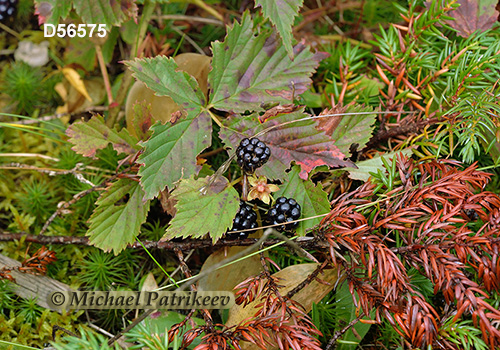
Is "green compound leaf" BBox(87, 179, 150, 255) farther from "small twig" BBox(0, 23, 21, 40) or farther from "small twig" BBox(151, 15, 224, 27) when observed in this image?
"small twig" BBox(0, 23, 21, 40)

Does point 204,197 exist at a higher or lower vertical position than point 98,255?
higher

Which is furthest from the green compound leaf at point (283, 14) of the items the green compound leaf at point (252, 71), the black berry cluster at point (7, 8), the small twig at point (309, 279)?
the black berry cluster at point (7, 8)

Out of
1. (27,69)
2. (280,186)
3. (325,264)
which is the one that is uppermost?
(27,69)

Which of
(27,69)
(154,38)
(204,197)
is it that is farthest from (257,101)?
(27,69)

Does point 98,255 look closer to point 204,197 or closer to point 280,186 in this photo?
point 204,197

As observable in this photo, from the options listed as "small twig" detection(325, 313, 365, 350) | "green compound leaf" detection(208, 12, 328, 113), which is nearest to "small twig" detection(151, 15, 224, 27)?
"green compound leaf" detection(208, 12, 328, 113)

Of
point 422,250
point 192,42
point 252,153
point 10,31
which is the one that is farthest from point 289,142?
point 10,31

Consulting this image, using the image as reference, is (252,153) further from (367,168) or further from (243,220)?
(367,168)
